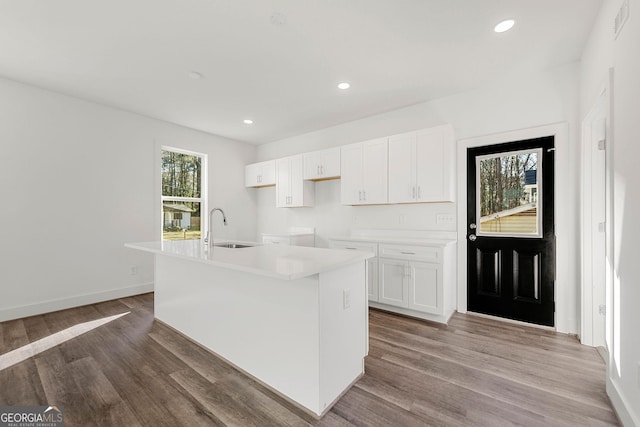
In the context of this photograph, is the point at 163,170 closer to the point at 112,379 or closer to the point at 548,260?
the point at 112,379

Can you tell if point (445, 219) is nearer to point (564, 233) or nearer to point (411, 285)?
point (411, 285)

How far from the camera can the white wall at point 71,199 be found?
3.16 m

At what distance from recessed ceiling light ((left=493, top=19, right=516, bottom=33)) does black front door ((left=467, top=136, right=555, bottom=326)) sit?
4.24ft

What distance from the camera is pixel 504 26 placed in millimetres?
2197

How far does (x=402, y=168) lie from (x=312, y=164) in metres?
1.56

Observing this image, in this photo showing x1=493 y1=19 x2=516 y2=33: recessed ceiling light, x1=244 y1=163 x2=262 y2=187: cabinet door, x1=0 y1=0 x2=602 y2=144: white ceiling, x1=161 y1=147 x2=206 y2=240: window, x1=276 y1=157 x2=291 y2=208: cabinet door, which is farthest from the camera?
x1=244 y1=163 x2=262 y2=187: cabinet door

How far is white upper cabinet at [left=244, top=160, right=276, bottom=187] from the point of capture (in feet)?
17.1

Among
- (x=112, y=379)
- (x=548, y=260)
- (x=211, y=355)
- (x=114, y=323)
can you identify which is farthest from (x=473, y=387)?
(x=114, y=323)

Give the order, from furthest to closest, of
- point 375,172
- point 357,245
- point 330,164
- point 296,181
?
point 296,181, point 330,164, point 375,172, point 357,245

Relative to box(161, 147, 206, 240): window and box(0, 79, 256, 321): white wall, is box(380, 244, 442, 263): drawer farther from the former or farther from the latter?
box(0, 79, 256, 321): white wall

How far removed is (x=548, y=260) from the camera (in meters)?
2.88

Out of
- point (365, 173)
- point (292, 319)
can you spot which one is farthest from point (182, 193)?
point (292, 319)

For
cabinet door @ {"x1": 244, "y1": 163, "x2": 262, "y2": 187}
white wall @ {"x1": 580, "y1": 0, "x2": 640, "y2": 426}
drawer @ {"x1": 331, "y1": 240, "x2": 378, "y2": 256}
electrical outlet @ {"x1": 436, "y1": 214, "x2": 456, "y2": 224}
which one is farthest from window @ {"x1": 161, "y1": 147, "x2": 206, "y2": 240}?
white wall @ {"x1": 580, "y1": 0, "x2": 640, "y2": 426}

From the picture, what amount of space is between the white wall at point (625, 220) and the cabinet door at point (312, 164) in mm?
3260
